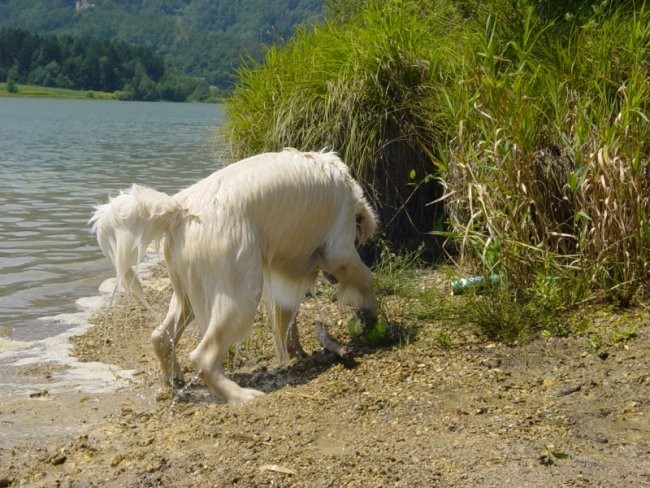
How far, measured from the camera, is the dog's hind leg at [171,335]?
218 inches

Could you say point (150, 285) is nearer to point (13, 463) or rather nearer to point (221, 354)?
point (221, 354)

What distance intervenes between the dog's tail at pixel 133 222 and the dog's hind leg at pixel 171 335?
1.62 ft

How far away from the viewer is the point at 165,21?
137875mm

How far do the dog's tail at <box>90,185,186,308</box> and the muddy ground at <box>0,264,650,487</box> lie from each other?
0.91 meters

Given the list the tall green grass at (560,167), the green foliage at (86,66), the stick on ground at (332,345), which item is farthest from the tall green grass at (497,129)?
the green foliage at (86,66)

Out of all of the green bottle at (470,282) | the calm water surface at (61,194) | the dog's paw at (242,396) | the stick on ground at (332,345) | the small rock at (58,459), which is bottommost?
the calm water surface at (61,194)

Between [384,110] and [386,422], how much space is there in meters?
3.46

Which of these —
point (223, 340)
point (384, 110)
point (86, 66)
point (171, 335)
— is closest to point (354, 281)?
point (223, 340)

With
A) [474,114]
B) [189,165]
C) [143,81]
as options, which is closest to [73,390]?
[474,114]

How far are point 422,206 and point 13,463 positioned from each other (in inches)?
168

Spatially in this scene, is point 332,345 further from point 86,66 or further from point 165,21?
point 165,21

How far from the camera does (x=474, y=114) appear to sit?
6.48 meters

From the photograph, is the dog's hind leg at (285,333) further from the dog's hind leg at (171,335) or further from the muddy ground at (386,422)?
the dog's hind leg at (171,335)

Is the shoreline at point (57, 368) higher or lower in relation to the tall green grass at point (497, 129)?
lower
